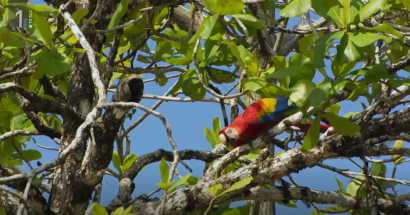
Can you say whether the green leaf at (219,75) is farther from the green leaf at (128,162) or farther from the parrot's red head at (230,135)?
the green leaf at (128,162)

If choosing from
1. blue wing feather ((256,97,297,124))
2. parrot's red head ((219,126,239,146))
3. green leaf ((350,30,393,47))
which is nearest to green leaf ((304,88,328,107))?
green leaf ((350,30,393,47))

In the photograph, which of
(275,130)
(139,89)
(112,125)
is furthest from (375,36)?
(112,125)

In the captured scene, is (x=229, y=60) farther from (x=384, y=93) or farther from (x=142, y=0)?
(x=384, y=93)

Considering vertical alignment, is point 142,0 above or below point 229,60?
above

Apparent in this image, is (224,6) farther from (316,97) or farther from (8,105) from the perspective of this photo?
(8,105)

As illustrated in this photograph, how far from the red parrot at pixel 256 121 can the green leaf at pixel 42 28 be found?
635mm

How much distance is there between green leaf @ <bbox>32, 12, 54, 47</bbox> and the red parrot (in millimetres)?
635

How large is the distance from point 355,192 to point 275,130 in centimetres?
60

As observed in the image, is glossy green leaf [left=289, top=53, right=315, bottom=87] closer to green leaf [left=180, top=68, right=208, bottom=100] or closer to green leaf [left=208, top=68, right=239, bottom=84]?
green leaf [left=180, top=68, right=208, bottom=100]

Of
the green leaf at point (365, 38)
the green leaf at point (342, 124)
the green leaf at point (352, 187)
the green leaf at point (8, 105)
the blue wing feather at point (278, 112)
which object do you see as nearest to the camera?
the green leaf at point (365, 38)

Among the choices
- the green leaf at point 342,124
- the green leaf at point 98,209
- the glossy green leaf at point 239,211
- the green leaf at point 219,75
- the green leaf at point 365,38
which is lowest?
the green leaf at point 98,209

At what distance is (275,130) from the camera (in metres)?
1.39

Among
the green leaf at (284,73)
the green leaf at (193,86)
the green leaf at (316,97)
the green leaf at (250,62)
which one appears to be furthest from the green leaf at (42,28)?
the green leaf at (316,97)

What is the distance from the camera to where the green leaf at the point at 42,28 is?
4.04 ft
